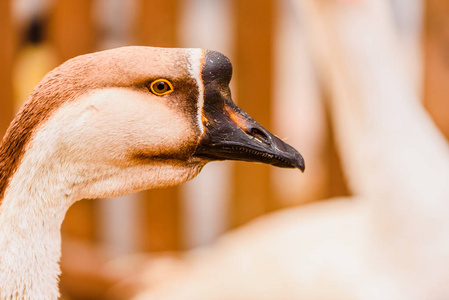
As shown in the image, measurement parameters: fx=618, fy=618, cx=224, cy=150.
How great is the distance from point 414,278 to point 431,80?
4.08ft

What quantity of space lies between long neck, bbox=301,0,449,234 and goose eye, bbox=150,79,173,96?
1.13 meters

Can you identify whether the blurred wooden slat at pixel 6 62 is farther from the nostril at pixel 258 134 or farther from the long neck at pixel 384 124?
the nostril at pixel 258 134

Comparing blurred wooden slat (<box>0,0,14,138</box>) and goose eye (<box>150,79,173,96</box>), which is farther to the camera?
blurred wooden slat (<box>0,0,14,138</box>)

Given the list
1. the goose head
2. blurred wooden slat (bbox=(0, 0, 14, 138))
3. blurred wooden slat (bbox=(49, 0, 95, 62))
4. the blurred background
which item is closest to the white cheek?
the goose head

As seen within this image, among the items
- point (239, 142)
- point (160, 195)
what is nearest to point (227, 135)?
point (239, 142)

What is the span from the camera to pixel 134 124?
2.80 ft

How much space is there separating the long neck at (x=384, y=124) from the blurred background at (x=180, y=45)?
0.60 metres

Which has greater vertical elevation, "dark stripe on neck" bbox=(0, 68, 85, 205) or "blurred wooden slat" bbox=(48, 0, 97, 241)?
"blurred wooden slat" bbox=(48, 0, 97, 241)

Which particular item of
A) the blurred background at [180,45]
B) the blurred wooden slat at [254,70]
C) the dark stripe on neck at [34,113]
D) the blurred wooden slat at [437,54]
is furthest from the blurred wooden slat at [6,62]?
the dark stripe on neck at [34,113]

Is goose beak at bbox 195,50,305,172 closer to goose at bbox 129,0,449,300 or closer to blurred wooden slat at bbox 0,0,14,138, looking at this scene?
goose at bbox 129,0,449,300

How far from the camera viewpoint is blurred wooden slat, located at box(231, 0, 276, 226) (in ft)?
8.57

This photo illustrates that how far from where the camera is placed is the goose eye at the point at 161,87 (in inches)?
33.1

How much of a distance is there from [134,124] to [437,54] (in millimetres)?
2142

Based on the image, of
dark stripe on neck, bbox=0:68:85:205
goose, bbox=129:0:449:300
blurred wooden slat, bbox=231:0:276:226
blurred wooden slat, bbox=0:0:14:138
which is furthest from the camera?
blurred wooden slat, bbox=0:0:14:138
